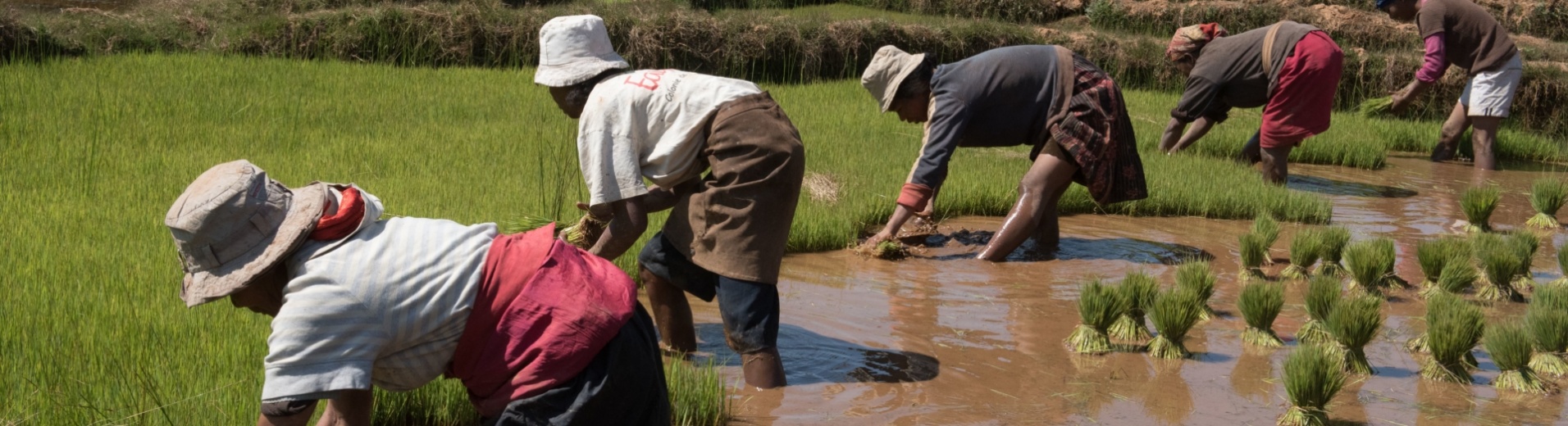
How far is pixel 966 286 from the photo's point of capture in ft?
17.9

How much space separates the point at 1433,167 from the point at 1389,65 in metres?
2.92

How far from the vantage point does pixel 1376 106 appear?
11.3 metres

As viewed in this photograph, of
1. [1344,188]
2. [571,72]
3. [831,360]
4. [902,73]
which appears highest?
[571,72]

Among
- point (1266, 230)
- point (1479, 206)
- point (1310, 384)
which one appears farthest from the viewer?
point (1479, 206)

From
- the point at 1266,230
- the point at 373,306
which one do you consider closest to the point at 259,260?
the point at 373,306

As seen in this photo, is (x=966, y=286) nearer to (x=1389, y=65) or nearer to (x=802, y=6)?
(x=1389, y=65)

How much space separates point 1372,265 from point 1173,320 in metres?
1.58

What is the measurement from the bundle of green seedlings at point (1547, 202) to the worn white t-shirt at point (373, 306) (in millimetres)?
7146

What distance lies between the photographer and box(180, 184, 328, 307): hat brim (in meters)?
2.08

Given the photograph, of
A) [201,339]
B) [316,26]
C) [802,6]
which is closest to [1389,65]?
[802,6]

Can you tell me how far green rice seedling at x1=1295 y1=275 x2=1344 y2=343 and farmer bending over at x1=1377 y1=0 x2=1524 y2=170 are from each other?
4.93 m

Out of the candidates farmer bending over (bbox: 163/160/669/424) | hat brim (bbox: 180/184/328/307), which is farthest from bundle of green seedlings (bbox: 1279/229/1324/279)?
hat brim (bbox: 180/184/328/307)

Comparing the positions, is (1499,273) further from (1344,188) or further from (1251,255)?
(1344,188)

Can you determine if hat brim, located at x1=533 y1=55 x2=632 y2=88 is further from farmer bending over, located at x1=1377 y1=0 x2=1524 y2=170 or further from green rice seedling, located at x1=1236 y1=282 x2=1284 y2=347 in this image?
farmer bending over, located at x1=1377 y1=0 x2=1524 y2=170
